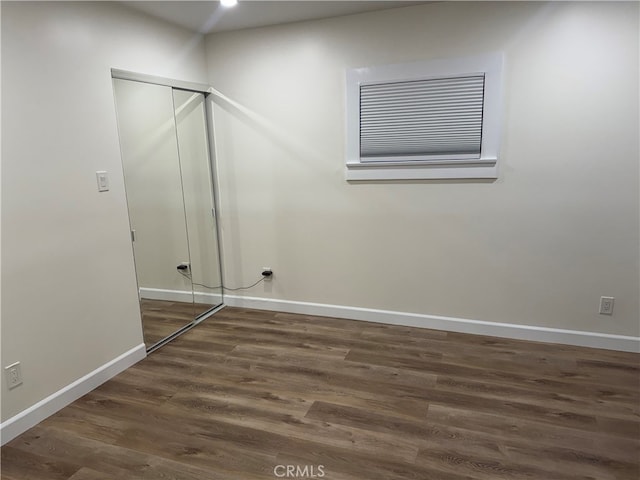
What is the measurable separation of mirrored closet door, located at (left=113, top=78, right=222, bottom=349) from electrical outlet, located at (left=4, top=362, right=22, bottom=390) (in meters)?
0.91

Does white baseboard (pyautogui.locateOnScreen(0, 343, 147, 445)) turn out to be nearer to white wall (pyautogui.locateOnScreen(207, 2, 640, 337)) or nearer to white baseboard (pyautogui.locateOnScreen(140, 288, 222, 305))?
white baseboard (pyautogui.locateOnScreen(140, 288, 222, 305))

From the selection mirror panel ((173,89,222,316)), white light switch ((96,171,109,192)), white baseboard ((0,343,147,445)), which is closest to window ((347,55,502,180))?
mirror panel ((173,89,222,316))

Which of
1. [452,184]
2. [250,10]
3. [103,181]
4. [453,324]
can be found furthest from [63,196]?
[453,324]

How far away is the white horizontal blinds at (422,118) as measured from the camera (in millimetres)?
2924

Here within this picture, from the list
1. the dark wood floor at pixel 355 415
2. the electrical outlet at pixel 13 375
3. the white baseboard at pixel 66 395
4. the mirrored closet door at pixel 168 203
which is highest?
the mirrored closet door at pixel 168 203

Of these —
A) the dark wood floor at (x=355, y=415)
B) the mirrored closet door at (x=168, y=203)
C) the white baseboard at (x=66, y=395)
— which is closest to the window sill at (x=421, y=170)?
the dark wood floor at (x=355, y=415)

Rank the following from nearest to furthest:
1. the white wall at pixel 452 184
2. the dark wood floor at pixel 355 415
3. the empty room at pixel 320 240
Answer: the dark wood floor at pixel 355 415
the empty room at pixel 320 240
the white wall at pixel 452 184

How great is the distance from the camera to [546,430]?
214cm

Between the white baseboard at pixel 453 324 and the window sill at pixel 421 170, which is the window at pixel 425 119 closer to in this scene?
the window sill at pixel 421 170

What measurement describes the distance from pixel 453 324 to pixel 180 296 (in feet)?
7.48

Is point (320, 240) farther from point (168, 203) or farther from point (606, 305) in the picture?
point (606, 305)

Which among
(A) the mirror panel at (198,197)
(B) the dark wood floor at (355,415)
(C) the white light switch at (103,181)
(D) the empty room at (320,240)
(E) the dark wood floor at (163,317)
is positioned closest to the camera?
(B) the dark wood floor at (355,415)

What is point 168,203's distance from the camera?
10.8 feet

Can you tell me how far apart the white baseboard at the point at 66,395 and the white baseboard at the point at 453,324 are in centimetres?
120
